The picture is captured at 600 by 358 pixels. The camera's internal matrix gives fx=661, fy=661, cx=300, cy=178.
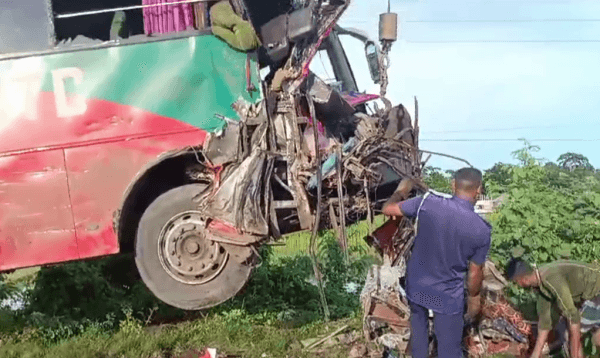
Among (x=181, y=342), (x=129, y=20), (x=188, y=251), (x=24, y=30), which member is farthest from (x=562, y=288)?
(x=24, y=30)

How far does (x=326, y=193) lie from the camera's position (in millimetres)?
5422

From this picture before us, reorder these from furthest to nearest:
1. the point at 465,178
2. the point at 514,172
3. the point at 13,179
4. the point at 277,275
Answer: the point at 277,275 → the point at 514,172 → the point at 13,179 → the point at 465,178

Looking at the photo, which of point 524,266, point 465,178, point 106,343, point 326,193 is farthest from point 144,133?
point 524,266

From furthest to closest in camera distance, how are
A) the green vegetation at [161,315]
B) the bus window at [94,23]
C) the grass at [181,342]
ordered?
the green vegetation at [161,315] → the grass at [181,342] → the bus window at [94,23]

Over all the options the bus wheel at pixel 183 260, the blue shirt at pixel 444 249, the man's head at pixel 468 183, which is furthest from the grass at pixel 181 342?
the man's head at pixel 468 183

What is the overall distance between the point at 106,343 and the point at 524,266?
365 cm

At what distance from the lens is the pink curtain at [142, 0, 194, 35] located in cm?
540

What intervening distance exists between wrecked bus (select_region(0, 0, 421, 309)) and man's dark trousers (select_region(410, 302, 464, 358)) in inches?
38.7

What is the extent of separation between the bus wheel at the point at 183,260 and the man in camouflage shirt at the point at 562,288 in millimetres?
2203

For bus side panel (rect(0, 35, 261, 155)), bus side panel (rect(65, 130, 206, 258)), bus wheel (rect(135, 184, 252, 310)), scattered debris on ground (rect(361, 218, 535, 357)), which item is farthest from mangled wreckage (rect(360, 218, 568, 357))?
bus side panel (rect(65, 130, 206, 258))

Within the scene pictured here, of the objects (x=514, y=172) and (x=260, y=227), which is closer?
(x=260, y=227)

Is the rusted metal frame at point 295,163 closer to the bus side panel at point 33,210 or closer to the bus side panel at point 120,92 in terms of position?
the bus side panel at point 120,92

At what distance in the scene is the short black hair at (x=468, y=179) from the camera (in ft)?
14.5

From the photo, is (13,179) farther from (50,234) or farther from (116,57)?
(116,57)
